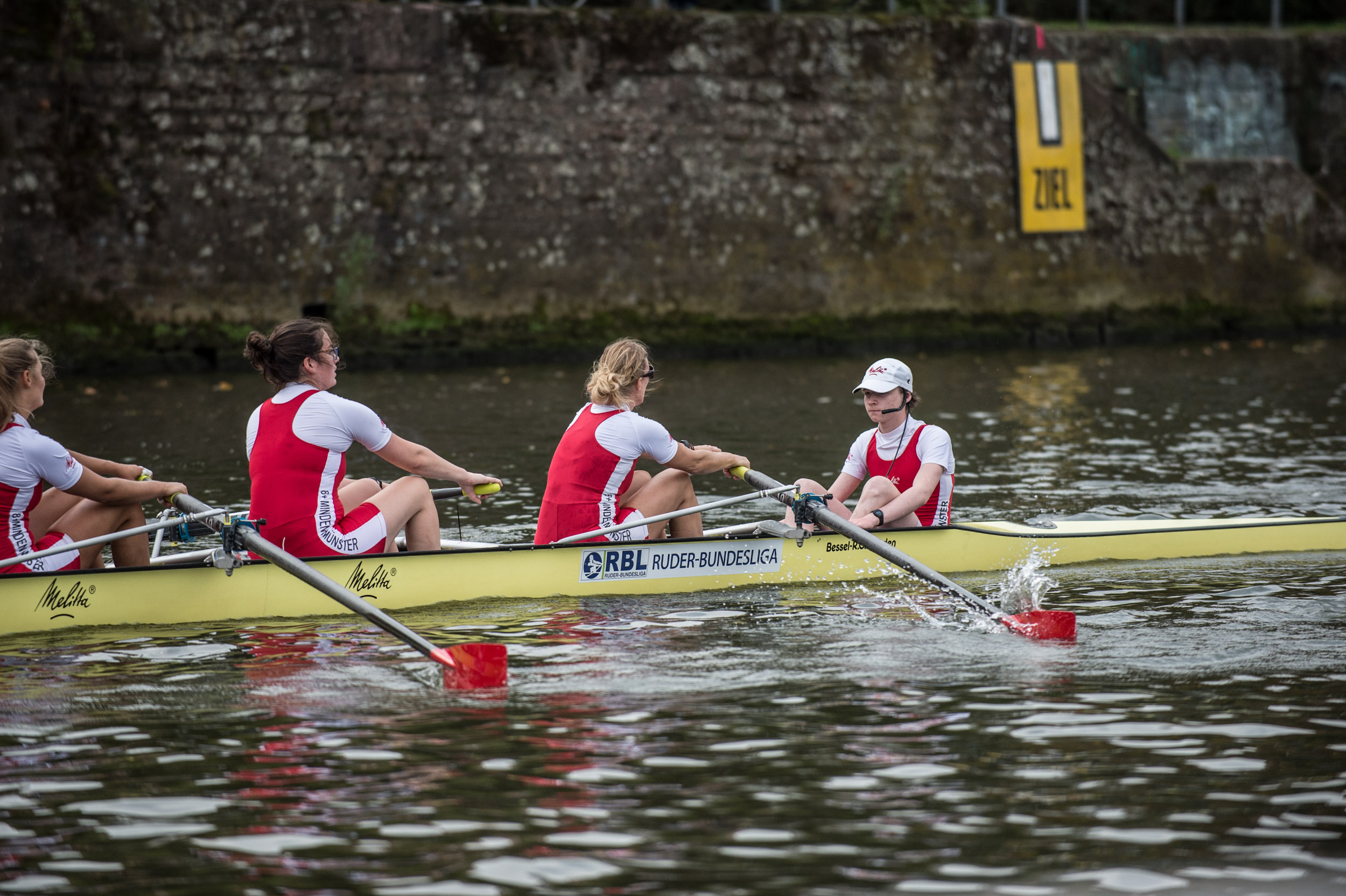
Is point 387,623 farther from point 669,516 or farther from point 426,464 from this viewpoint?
point 669,516

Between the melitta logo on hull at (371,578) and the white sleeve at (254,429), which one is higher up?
the white sleeve at (254,429)

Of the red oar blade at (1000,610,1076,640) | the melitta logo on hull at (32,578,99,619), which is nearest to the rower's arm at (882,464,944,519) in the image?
the red oar blade at (1000,610,1076,640)

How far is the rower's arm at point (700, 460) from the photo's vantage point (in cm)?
826

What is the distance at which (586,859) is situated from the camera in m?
4.39

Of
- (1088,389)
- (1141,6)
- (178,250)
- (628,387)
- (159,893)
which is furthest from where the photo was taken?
(1141,6)

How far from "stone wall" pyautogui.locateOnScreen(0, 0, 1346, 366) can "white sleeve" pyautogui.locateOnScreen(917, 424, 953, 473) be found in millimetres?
13150

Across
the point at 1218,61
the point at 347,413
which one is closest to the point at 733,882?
the point at 347,413

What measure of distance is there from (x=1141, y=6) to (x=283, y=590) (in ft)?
82.1

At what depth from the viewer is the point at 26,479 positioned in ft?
23.3

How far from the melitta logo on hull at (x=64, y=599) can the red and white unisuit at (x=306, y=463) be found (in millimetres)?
836

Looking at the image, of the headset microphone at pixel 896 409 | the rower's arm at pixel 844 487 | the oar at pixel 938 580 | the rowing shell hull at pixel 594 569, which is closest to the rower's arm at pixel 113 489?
the rowing shell hull at pixel 594 569

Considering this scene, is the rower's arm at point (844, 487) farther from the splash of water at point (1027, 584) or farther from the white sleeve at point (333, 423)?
the white sleeve at point (333, 423)

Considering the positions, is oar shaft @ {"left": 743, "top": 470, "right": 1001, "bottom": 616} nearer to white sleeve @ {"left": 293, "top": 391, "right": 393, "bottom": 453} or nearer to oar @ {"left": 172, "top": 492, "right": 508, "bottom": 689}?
white sleeve @ {"left": 293, "top": 391, "right": 393, "bottom": 453}

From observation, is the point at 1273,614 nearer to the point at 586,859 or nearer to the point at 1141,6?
the point at 586,859
